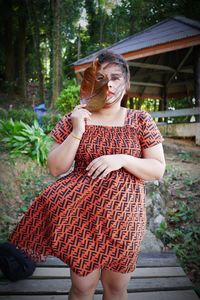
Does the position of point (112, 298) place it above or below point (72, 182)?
below

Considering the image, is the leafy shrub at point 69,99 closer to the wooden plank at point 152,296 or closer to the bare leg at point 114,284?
the wooden plank at point 152,296

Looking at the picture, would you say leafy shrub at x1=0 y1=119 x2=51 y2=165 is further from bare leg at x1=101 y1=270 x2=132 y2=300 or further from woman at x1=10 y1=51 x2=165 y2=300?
bare leg at x1=101 y1=270 x2=132 y2=300

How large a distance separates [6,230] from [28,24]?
23101 millimetres

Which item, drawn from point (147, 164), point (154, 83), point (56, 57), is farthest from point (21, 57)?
point (147, 164)

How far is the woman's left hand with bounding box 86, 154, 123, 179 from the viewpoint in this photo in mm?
1446

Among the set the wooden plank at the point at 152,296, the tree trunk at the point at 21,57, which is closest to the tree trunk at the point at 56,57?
the tree trunk at the point at 21,57

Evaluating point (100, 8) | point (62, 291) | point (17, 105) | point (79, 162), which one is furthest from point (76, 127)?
point (100, 8)

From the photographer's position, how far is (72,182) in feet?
5.07

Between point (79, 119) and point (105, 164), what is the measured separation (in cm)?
28

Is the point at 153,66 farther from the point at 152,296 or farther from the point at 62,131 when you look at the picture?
the point at 62,131

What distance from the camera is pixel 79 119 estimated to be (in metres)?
1.53

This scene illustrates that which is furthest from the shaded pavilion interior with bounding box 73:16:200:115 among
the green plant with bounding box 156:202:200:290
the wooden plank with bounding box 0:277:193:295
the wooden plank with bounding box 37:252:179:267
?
the wooden plank with bounding box 0:277:193:295

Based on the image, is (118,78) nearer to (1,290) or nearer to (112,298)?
(112,298)

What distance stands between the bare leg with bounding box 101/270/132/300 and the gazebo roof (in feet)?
23.0
